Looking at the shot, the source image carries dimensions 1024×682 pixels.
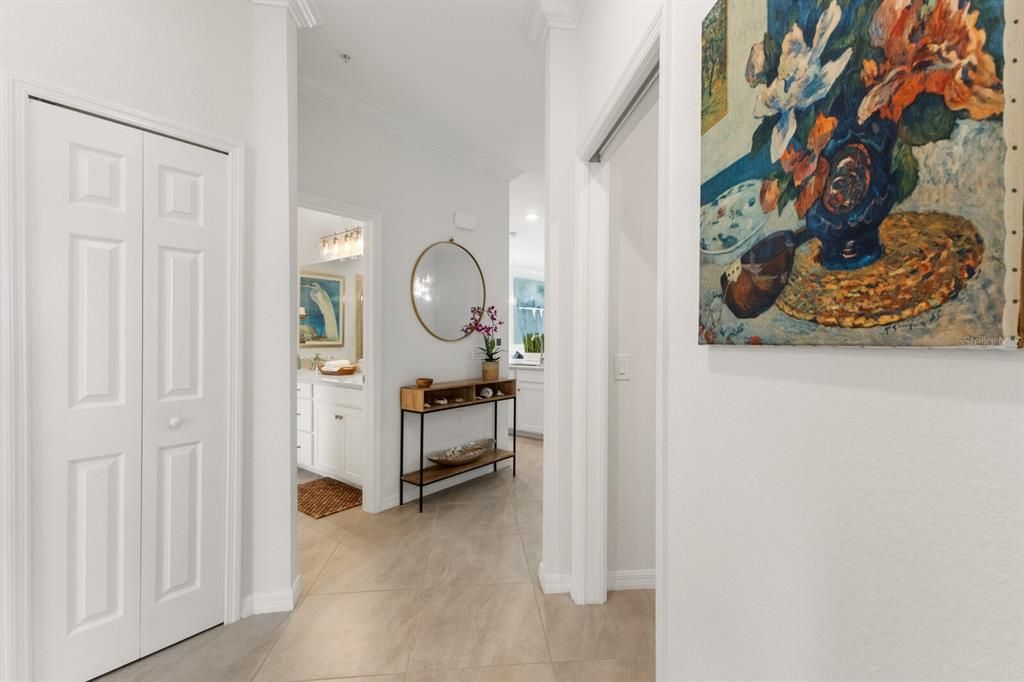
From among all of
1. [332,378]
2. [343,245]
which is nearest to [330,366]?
[332,378]

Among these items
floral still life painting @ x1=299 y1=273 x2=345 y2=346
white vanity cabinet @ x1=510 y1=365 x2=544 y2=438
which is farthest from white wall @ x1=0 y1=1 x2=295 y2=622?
white vanity cabinet @ x1=510 y1=365 x2=544 y2=438

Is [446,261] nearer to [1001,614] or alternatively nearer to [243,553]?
[243,553]

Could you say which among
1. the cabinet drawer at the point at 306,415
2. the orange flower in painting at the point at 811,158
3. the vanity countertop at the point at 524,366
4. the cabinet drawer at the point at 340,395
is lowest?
the cabinet drawer at the point at 306,415

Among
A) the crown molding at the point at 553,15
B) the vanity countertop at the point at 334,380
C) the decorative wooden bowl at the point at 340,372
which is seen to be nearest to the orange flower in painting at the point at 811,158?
the crown molding at the point at 553,15

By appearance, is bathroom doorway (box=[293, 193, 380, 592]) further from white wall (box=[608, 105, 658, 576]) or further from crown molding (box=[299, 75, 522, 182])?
white wall (box=[608, 105, 658, 576])

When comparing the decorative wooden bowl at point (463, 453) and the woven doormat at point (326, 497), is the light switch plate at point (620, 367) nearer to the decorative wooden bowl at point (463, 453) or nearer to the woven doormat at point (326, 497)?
the decorative wooden bowl at point (463, 453)

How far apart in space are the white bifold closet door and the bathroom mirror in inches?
66.0

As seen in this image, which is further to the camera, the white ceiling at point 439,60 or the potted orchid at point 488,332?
the potted orchid at point 488,332

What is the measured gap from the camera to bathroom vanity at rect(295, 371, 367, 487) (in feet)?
11.2

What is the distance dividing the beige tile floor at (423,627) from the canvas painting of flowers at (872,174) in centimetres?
152

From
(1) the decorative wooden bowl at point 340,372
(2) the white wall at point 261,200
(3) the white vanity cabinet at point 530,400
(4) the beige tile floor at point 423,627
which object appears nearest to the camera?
(4) the beige tile floor at point 423,627

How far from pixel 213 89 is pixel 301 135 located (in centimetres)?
87

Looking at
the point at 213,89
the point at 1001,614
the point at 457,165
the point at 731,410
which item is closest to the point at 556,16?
the point at 213,89

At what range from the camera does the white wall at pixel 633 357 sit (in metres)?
2.07
